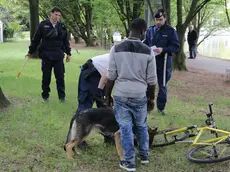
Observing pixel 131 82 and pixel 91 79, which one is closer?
pixel 131 82

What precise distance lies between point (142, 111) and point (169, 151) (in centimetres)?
104

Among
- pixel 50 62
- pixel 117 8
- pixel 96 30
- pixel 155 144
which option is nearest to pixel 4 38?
pixel 96 30

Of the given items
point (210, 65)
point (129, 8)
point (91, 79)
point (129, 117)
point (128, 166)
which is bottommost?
point (210, 65)

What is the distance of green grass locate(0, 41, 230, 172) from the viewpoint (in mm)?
4320

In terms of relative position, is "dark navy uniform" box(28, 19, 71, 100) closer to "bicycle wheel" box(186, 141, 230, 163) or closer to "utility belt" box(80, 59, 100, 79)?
"utility belt" box(80, 59, 100, 79)

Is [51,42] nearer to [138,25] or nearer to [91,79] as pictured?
[91,79]

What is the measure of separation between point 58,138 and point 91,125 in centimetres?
99

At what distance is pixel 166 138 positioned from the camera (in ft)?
17.0

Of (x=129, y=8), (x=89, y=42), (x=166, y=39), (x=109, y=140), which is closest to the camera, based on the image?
(x=109, y=140)

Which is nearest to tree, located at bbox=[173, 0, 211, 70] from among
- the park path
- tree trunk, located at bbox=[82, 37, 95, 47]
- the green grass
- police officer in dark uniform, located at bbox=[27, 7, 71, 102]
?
the park path

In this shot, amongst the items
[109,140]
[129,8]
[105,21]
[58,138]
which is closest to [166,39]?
[109,140]

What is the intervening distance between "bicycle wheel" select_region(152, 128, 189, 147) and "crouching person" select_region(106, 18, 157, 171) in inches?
34.5

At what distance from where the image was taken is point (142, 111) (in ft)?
13.6

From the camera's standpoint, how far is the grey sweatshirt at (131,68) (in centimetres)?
393
